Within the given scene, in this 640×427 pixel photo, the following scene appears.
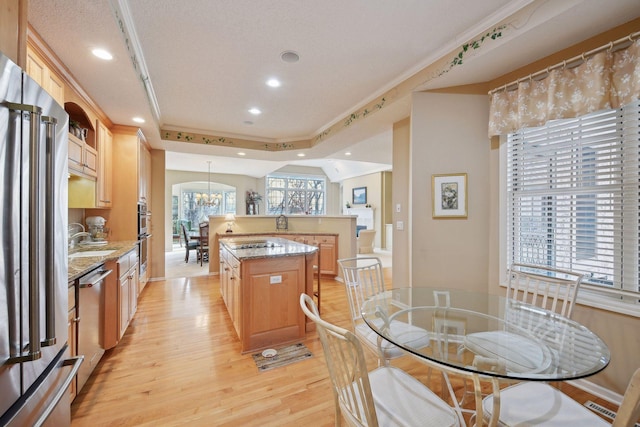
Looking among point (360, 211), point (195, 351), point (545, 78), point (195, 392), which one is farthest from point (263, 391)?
point (360, 211)

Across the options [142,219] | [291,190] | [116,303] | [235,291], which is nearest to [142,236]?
[142,219]

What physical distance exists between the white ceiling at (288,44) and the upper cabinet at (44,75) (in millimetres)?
148

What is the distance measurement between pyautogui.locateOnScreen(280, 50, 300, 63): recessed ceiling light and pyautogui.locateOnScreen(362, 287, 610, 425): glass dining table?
2195 millimetres

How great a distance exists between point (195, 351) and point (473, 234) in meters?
2.87

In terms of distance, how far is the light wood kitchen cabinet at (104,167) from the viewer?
3080 mm

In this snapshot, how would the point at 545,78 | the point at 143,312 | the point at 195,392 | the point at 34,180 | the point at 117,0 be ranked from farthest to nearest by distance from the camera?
the point at 143,312
the point at 545,78
the point at 195,392
the point at 117,0
the point at 34,180

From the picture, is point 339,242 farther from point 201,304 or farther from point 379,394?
point 379,394

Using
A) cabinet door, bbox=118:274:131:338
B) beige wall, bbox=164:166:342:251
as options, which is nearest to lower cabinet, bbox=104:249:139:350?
cabinet door, bbox=118:274:131:338

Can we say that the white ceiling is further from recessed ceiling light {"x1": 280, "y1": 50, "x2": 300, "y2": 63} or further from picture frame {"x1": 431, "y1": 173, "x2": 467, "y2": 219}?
picture frame {"x1": 431, "y1": 173, "x2": 467, "y2": 219}

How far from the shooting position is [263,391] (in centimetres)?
190

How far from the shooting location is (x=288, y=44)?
2.24m

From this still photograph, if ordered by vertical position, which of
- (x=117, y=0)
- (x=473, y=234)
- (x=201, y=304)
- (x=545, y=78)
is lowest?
(x=201, y=304)

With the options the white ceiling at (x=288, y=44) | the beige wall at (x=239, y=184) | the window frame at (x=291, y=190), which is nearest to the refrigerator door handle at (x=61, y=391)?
the white ceiling at (x=288, y=44)

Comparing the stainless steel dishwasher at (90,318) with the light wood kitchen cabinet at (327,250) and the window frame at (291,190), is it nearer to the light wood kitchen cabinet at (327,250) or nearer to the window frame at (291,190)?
the light wood kitchen cabinet at (327,250)
